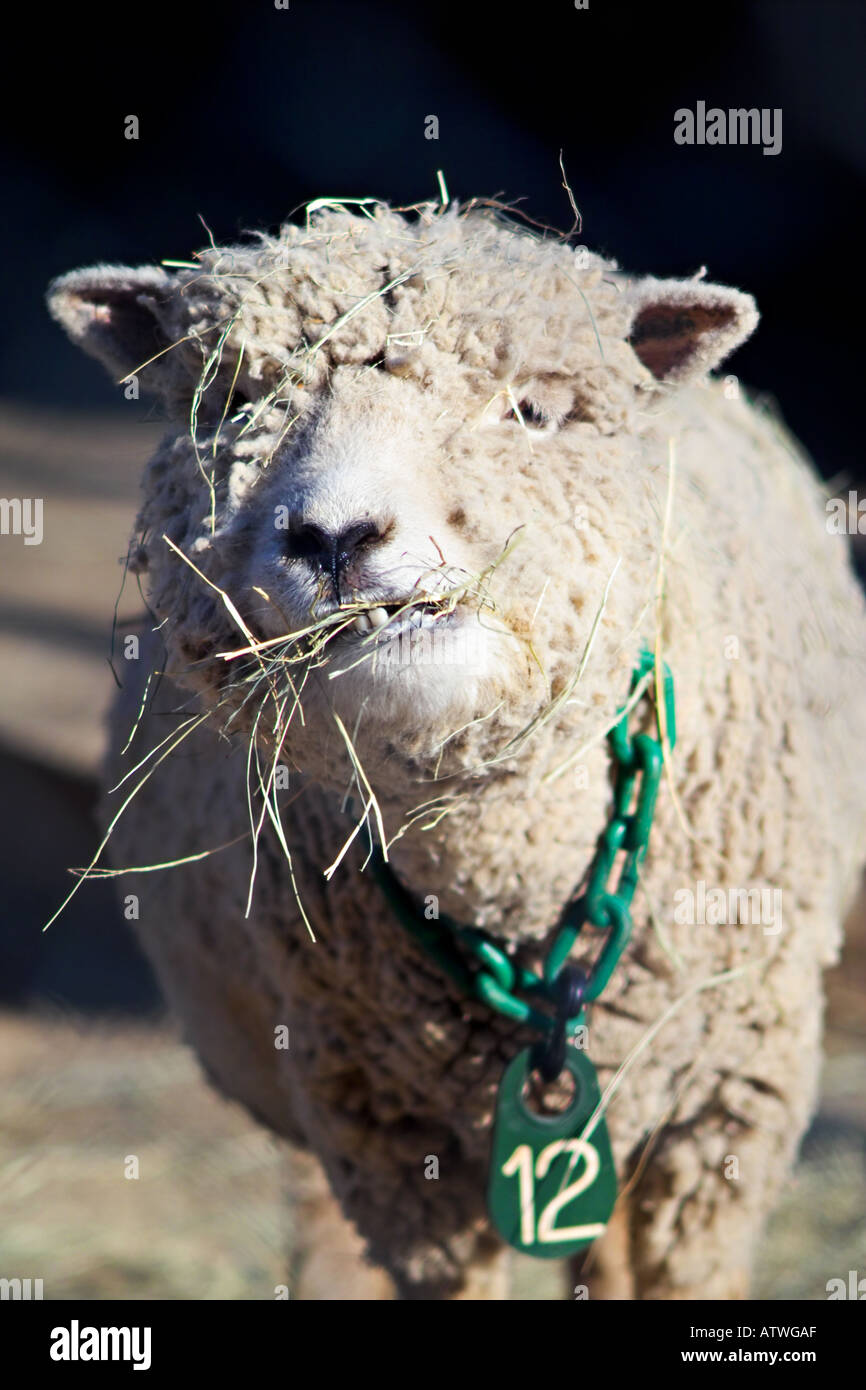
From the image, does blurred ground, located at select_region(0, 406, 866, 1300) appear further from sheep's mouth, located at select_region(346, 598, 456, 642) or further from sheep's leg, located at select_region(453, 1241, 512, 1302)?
sheep's mouth, located at select_region(346, 598, 456, 642)

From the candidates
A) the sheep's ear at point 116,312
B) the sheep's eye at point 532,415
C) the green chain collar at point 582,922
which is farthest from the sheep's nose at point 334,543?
the green chain collar at point 582,922

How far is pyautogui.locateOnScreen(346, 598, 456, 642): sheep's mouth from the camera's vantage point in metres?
1.16

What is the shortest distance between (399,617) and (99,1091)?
3.03 m

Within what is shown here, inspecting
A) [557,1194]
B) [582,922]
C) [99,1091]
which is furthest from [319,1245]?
[582,922]

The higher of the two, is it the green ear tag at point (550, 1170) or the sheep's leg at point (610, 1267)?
the green ear tag at point (550, 1170)

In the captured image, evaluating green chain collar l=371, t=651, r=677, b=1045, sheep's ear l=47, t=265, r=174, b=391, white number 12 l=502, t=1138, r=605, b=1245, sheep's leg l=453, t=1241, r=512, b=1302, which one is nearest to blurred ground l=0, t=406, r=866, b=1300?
sheep's leg l=453, t=1241, r=512, b=1302

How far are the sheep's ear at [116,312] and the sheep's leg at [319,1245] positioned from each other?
191cm

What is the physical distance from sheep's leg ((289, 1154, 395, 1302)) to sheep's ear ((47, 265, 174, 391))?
6.28 feet

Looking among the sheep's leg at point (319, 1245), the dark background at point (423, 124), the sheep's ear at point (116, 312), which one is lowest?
the sheep's leg at point (319, 1245)

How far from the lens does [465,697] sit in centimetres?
120

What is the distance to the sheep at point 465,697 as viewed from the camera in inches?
48.1

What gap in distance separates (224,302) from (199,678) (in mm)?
394

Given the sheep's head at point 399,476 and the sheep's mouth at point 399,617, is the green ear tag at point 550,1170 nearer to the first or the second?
the sheep's head at point 399,476
